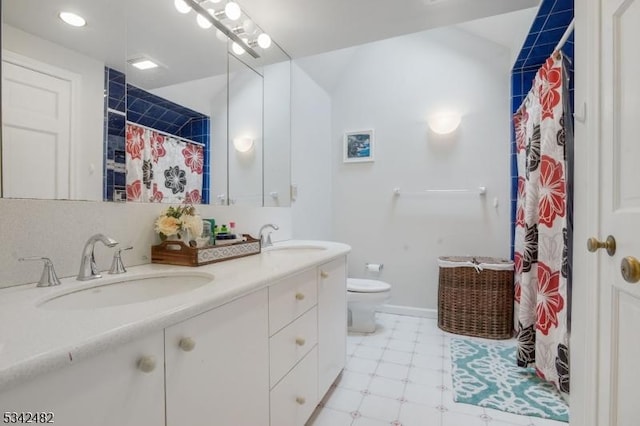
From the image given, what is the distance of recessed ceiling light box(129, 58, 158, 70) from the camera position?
126 centimetres

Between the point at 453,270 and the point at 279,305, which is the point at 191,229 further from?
the point at 453,270

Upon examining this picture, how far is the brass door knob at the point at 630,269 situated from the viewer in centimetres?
75

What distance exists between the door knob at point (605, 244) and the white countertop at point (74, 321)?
3.32 ft

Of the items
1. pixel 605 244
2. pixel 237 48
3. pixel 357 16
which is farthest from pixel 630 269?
pixel 237 48

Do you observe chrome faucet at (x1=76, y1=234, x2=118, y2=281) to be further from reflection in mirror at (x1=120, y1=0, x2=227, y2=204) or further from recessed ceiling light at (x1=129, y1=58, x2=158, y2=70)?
recessed ceiling light at (x1=129, y1=58, x2=158, y2=70)

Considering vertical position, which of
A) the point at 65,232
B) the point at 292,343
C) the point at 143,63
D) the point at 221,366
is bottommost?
the point at 292,343

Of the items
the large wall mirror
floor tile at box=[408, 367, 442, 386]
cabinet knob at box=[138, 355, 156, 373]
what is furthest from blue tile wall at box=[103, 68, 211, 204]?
floor tile at box=[408, 367, 442, 386]

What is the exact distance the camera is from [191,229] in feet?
4.24

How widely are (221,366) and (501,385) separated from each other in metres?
1.76

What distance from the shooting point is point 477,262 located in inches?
101

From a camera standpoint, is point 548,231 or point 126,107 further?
point 548,231

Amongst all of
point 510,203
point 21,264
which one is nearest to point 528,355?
point 510,203

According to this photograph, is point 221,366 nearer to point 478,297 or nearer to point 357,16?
point 357,16

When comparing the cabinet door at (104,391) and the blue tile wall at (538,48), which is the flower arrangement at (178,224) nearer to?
the cabinet door at (104,391)
